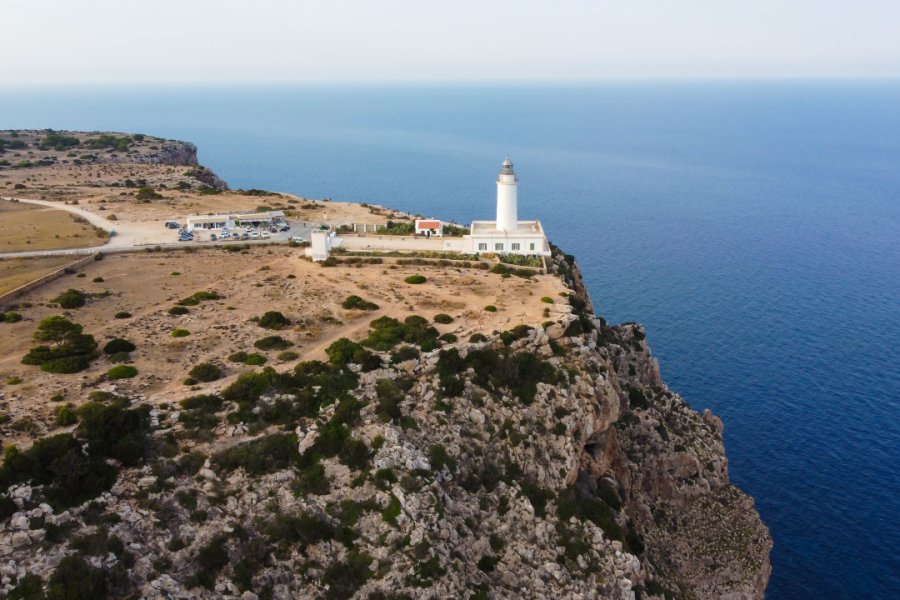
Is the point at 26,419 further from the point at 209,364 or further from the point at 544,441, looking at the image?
the point at 544,441

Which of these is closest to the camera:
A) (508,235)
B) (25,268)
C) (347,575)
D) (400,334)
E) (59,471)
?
(59,471)

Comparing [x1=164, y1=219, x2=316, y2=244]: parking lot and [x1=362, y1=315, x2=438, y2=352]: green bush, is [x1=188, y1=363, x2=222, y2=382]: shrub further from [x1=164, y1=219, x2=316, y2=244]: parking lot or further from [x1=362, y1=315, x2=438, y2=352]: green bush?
[x1=164, y1=219, x2=316, y2=244]: parking lot

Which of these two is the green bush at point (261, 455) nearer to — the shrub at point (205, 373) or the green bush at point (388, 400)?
the green bush at point (388, 400)

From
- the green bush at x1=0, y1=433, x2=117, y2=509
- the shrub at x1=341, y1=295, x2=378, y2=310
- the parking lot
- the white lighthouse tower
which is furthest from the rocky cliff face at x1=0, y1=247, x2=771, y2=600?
the parking lot

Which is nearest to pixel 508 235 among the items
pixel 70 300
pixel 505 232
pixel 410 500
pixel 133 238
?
pixel 505 232

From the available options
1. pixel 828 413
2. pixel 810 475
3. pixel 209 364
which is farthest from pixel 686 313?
pixel 209 364

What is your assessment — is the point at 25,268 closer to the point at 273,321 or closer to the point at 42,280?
the point at 42,280

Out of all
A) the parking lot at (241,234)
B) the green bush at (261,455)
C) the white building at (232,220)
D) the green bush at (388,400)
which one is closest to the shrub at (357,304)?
the green bush at (388,400)

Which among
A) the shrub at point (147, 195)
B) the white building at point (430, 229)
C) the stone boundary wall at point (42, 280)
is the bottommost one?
the stone boundary wall at point (42, 280)
